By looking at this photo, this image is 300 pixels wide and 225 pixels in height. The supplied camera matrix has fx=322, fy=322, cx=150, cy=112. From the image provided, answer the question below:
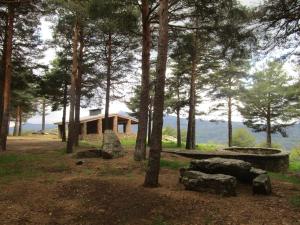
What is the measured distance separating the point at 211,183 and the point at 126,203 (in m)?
2.67

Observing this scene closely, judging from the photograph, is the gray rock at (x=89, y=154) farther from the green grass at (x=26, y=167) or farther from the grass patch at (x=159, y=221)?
the grass patch at (x=159, y=221)

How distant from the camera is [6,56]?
1920cm

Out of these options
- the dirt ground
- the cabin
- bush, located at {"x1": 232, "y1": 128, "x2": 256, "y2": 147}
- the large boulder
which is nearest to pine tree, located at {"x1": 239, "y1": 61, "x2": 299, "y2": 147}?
the cabin

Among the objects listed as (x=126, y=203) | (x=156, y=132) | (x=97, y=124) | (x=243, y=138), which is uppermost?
(x=97, y=124)

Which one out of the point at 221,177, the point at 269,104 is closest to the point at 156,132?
the point at 221,177

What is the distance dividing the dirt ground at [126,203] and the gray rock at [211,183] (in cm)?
26

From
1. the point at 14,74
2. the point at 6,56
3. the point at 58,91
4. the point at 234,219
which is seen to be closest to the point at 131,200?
the point at 234,219

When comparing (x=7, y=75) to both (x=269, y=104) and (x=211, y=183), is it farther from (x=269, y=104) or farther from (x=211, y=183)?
(x=269, y=104)

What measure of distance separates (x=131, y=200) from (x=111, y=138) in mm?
8679

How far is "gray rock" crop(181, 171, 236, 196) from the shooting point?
932cm

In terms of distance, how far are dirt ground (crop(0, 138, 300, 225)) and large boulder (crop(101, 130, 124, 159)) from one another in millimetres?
3900

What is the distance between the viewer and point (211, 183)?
31.1ft

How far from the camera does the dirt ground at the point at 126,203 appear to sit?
7401 millimetres

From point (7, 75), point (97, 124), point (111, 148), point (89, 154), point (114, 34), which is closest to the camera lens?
point (111, 148)
